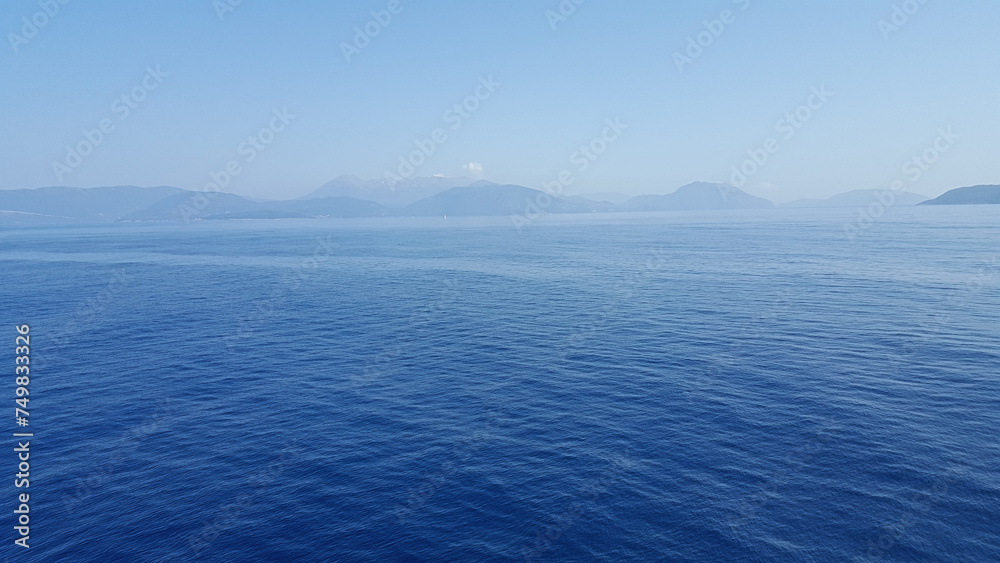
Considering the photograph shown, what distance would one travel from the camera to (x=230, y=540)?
1481 inches

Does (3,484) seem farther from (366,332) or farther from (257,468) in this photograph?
(366,332)

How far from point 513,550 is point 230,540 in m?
21.4

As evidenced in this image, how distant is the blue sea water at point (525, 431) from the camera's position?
3734 centimetres

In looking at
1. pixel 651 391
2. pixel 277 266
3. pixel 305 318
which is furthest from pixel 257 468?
pixel 277 266

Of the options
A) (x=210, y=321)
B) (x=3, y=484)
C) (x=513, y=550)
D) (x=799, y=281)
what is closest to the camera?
(x=513, y=550)

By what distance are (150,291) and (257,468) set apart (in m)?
112

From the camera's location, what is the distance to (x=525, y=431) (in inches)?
2056

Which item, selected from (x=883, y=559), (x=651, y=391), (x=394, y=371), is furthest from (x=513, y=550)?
(x=394, y=371)

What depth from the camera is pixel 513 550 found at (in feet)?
119

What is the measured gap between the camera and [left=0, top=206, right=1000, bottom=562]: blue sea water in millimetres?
37344

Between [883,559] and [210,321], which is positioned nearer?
[883,559]

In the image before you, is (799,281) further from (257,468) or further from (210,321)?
(210,321)

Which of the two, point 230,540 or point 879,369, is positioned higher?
point 879,369

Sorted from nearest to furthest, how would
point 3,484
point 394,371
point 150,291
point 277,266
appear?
point 3,484 < point 394,371 < point 150,291 < point 277,266
